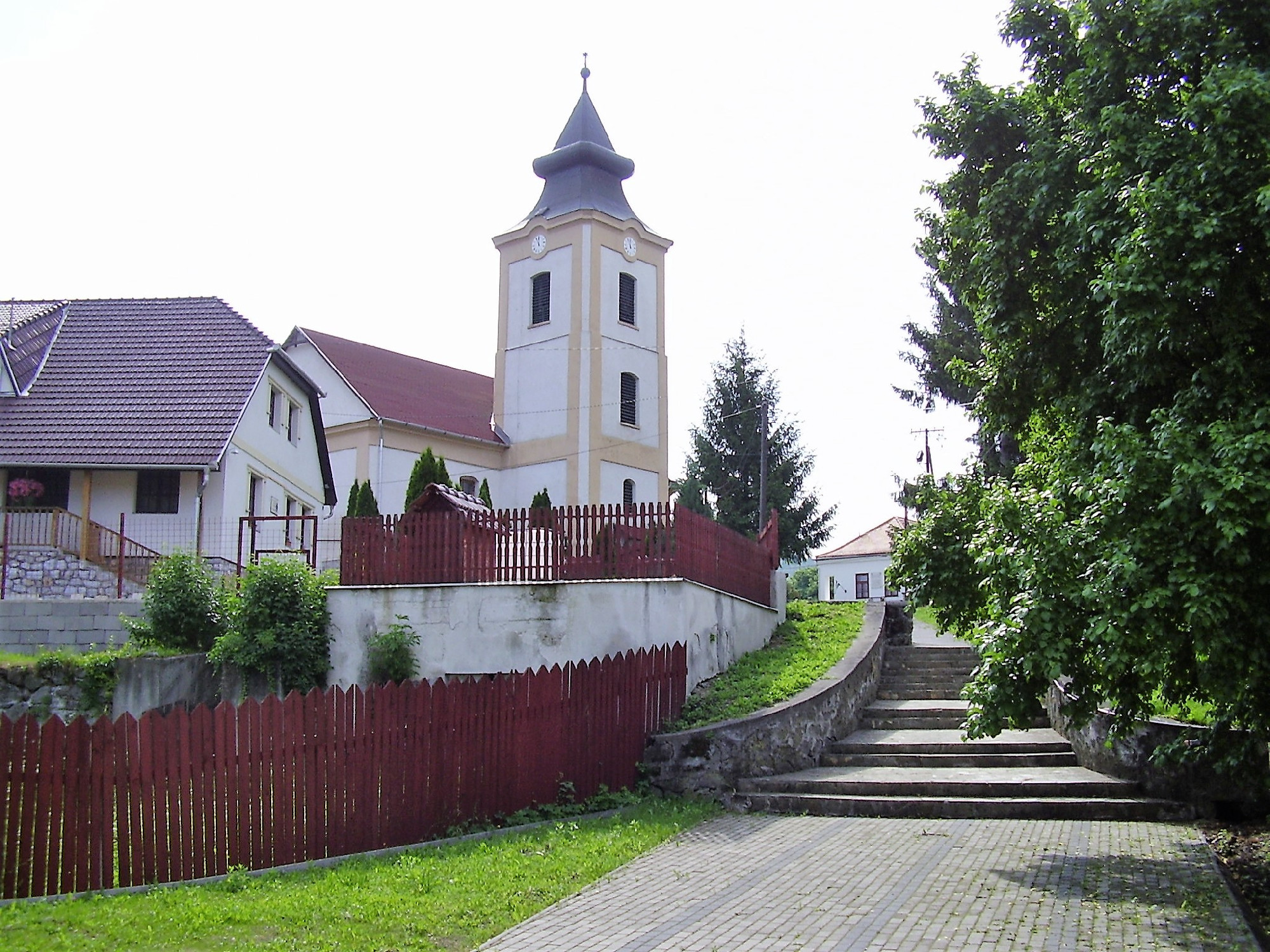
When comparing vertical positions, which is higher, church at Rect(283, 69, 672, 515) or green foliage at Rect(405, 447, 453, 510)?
church at Rect(283, 69, 672, 515)

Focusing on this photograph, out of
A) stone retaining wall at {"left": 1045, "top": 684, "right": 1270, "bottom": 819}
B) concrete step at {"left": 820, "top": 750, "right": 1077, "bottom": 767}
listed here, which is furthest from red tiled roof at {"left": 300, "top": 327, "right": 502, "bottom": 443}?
stone retaining wall at {"left": 1045, "top": 684, "right": 1270, "bottom": 819}

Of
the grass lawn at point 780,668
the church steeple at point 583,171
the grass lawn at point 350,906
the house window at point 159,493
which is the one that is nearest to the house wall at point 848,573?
the church steeple at point 583,171

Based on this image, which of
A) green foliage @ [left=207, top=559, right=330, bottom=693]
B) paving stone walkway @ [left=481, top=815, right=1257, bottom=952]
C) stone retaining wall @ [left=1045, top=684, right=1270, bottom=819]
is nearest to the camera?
paving stone walkway @ [left=481, top=815, right=1257, bottom=952]

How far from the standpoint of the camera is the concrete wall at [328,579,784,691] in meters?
15.8

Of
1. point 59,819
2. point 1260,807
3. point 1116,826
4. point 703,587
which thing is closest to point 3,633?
point 703,587

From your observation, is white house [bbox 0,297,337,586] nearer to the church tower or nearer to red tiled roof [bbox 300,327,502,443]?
red tiled roof [bbox 300,327,502,443]

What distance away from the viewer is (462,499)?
18.5 meters

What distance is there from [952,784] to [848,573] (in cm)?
6007

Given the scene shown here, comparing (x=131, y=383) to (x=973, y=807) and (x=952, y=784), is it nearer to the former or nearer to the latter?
(x=952, y=784)

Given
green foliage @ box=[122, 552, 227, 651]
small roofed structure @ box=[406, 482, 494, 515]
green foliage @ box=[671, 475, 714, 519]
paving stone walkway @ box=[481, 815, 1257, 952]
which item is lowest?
paving stone walkway @ box=[481, 815, 1257, 952]

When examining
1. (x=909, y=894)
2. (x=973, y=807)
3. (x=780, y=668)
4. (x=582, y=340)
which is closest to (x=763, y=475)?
(x=582, y=340)

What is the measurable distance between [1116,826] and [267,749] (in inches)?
311

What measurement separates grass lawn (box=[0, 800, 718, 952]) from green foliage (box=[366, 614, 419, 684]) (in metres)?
6.32

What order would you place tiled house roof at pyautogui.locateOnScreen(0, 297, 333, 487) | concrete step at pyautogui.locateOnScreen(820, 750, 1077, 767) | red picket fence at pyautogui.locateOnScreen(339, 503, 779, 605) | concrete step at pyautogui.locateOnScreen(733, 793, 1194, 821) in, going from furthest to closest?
tiled house roof at pyautogui.locateOnScreen(0, 297, 333, 487), red picket fence at pyautogui.locateOnScreen(339, 503, 779, 605), concrete step at pyautogui.locateOnScreen(820, 750, 1077, 767), concrete step at pyautogui.locateOnScreen(733, 793, 1194, 821)
